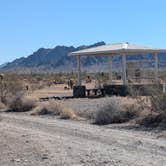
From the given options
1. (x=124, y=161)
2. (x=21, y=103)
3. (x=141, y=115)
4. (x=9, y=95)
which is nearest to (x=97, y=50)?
(x=9, y=95)

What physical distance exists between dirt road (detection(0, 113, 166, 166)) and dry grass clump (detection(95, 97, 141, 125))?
5.94ft

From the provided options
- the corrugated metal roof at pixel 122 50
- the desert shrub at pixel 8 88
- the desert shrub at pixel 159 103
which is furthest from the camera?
the corrugated metal roof at pixel 122 50

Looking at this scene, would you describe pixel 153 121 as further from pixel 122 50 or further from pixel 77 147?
pixel 122 50

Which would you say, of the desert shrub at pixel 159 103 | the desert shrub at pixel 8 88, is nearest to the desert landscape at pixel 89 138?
the desert shrub at pixel 159 103

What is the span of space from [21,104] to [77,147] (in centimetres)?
1534

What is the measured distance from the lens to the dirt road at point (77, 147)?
469 inches

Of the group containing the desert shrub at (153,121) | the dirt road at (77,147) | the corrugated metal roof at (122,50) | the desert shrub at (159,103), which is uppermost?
the corrugated metal roof at (122,50)

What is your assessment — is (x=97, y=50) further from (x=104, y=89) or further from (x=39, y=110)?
(x=39, y=110)

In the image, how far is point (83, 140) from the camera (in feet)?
49.8

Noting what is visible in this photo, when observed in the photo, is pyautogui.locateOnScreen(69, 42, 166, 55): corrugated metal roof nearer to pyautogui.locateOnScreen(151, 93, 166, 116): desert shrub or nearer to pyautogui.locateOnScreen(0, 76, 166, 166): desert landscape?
pyautogui.locateOnScreen(0, 76, 166, 166): desert landscape

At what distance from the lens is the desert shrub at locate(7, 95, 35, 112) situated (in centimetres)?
2859

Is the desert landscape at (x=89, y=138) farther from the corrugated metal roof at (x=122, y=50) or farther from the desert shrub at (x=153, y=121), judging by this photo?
the corrugated metal roof at (x=122, y=50)

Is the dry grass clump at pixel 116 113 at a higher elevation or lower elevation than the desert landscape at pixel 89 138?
higher

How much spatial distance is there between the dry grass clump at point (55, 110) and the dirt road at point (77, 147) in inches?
167
